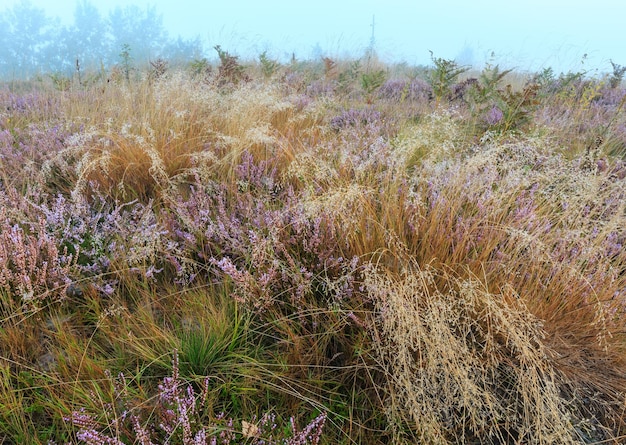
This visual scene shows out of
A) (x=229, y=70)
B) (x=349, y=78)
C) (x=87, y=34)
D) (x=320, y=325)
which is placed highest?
(x=87, y=34)

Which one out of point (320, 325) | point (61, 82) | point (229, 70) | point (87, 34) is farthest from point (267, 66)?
point (87, 34)

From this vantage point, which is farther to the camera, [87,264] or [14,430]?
[87,264]

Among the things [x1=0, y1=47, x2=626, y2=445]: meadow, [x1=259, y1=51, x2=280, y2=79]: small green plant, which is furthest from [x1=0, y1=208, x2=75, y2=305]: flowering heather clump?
[x1=259, y1=51, x2=280, y2=79]: small green plant

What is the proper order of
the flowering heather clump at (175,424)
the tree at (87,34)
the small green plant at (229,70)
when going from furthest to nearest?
the tree at (87,34) < the small green plant at (229,70) < the flowering heather clump at (175,424)

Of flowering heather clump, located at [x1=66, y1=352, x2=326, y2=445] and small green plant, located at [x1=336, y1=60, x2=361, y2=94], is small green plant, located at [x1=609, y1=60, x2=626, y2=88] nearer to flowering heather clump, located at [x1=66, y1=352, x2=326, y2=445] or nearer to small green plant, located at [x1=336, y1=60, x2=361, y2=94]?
small green plant, located at [x1=336, y1=60, x2=361, y2=94]

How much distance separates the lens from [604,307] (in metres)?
1.56

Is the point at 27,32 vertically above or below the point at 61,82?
above

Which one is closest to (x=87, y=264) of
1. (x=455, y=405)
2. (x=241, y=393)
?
(x=241, y=393)

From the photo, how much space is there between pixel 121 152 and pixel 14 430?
7.00 ft

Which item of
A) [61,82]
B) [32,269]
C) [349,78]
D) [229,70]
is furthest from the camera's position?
[349,78]

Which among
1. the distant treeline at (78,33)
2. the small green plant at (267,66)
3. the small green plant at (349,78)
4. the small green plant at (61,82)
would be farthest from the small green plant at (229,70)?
the distant treeline at (78,33)

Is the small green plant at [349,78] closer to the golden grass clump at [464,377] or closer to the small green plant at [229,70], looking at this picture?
the small green plant at [229,70]

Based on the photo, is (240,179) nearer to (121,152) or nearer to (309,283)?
(121,152)

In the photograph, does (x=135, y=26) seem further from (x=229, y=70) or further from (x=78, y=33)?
(x=229, y=70)
